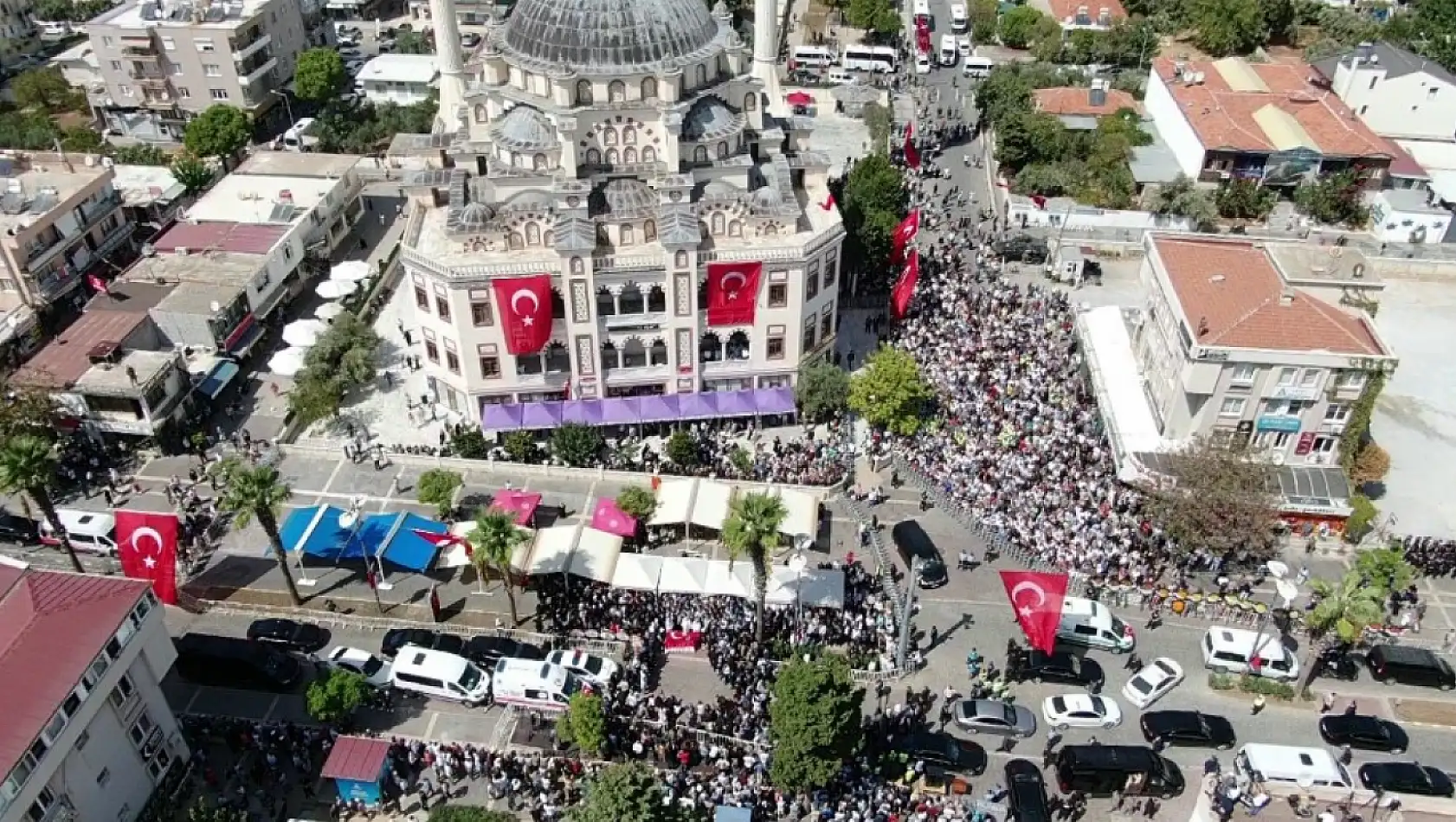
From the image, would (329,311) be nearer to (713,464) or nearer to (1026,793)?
(713,464)

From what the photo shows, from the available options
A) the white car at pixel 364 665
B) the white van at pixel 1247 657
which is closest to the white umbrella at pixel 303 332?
the white car at pixel 364 665

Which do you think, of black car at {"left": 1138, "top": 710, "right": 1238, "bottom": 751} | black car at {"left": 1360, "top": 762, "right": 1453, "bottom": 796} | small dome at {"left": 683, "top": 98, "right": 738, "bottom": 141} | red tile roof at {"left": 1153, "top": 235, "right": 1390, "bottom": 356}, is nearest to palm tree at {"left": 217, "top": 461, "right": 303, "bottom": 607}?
small dome at {"left": 683, "top": 98, "right": 738, "bottom": 141}

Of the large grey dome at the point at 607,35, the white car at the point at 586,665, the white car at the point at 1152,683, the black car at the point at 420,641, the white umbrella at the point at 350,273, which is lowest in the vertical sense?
the white car at the point at 1152,683

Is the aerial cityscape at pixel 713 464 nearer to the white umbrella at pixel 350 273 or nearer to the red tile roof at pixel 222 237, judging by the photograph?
the white umbrella at pixel 350 273

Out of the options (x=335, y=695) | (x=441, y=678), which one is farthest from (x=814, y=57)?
(x=335, y=695)

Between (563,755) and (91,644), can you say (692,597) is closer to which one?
(563,755)

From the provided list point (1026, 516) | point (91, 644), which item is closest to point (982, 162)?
point (1026, 516)

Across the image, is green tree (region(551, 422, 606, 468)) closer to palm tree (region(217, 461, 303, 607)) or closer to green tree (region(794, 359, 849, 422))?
green tree (region(794, 359, 849, 422))
